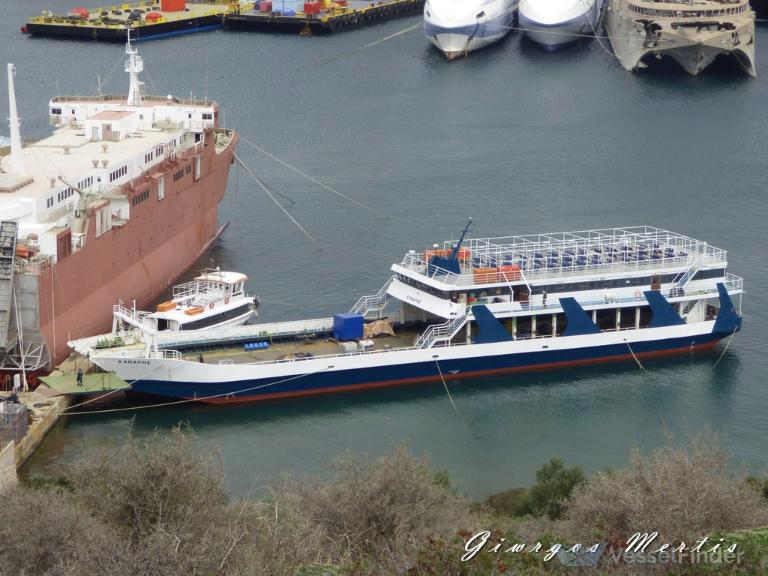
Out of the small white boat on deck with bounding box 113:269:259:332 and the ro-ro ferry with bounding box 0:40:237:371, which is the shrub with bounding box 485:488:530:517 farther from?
the ro-ro ferry with bounding box 0:40:237:371

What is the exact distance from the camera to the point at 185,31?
80.8m

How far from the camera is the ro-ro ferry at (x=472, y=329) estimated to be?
33.8 metres

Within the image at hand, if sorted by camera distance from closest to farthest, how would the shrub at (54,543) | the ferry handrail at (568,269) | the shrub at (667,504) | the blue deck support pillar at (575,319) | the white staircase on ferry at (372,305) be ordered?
the shrub at (54,543)
the shrub at (667,504)
the ferry handrail at (568,269)
the blue deck support pillar at (575,319)
the white staircase on ferry at (372,305)

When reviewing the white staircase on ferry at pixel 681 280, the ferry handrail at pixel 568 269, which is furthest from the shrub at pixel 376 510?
the white staircase on ferry at pixel 681 280

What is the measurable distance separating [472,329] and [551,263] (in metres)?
2.65

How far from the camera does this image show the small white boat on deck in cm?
3488

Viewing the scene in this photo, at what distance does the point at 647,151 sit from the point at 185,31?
3342 cm

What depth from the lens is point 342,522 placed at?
865 inches

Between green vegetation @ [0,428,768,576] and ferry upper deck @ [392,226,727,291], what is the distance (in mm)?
11427

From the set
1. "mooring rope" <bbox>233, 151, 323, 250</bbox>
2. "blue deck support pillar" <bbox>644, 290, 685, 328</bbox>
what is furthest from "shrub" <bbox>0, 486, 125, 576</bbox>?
"mooring rope" <bbox>233, 151, 323, 250</bbox>

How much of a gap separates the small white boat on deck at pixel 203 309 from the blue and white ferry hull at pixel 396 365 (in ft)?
5.43

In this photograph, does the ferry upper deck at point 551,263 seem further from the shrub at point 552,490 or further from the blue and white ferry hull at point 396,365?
the shrub at point 552,490

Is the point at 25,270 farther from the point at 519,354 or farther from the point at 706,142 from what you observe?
the point at 706,142

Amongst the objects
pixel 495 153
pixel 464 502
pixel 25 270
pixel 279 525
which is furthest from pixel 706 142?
pixel 279 525
